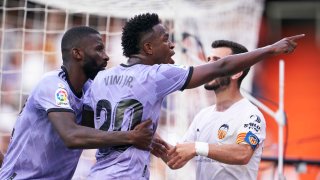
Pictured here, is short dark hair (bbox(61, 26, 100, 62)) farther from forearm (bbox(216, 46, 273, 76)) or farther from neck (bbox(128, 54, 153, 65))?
forearm (bbox(216, 46, 273, 76))

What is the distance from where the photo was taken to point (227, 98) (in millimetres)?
4691

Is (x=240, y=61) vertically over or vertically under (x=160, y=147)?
over

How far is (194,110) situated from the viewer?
23.3 feet

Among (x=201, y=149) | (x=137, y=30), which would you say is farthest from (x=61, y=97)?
(x=201, y=149)

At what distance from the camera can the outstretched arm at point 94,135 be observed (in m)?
3.59

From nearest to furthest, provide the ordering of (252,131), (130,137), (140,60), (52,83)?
(130,137) < (140,60) < (52,83) < (252,131)

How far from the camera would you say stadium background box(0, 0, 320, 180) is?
22.9 feet

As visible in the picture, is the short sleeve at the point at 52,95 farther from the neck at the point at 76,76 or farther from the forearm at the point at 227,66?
the forearm at the point at 227,66

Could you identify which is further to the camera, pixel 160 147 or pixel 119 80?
pixel 160 147

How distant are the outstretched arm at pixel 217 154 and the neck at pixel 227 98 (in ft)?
1.66

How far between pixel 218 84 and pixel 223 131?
1.39 ft

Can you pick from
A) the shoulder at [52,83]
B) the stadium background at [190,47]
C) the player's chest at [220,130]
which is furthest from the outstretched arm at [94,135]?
the stadium background at [190,47]

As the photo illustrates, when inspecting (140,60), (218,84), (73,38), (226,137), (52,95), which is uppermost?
(73,38)

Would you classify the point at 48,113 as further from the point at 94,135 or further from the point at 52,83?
the point at 94,135
